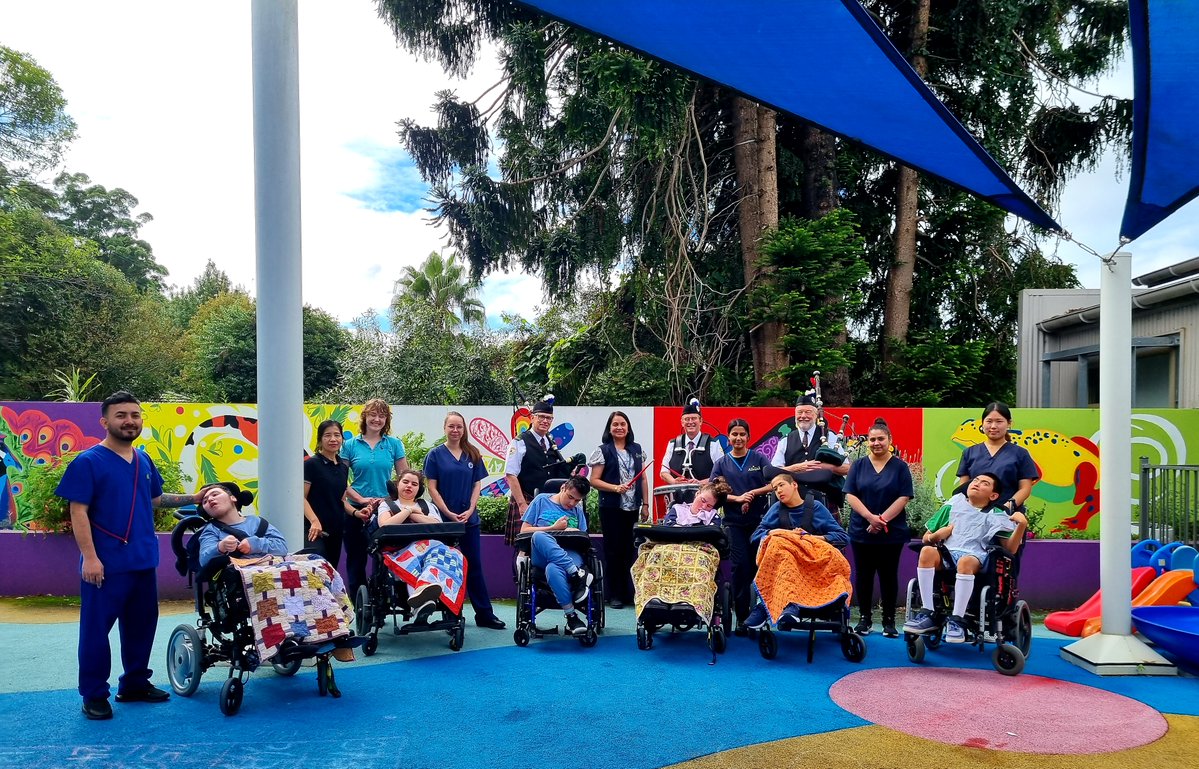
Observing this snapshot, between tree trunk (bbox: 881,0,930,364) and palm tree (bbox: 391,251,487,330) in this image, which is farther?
Answer: palm tree (bbox: 391,251,487,330)

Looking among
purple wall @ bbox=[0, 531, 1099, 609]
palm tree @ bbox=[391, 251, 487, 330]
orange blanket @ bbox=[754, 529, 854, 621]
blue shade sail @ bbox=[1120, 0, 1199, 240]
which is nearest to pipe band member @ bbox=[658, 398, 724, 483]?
purple wall @ bbox=[0, 531, 1099, 609]

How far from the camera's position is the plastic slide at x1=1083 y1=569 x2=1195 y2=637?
241 inches

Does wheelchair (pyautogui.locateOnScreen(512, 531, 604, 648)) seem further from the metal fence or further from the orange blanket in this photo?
the metal fence

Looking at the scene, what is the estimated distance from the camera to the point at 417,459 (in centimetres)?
898

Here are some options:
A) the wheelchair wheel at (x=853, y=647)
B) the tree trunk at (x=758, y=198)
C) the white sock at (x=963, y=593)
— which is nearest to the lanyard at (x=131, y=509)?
the wheelchair wheel at (x=853, y=647)

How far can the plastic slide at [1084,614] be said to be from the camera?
20.9ft

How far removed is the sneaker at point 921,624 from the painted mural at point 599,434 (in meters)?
3.40

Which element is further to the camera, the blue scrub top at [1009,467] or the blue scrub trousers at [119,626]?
the blue scrub top at [1009,467]

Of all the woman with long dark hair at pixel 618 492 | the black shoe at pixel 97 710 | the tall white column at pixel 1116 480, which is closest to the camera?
the black shoe at pixel 97 710

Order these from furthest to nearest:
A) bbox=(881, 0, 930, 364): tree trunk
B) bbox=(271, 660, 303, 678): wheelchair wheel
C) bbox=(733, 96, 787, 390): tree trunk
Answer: bbox=(881, 0, 930, 364): tree trunk, bbox=(733, 96, 787, 390): tree trunk, bbox=(271, 660, 303, 678): wheelchair wheel

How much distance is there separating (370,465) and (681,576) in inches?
97.3

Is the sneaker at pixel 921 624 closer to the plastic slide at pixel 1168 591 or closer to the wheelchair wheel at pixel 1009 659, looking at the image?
the wheelchair wheel at pixel 1009 659

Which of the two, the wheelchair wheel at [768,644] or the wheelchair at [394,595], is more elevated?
the wheelchair at [394,595]

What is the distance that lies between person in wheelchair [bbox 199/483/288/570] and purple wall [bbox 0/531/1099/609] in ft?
10.1
